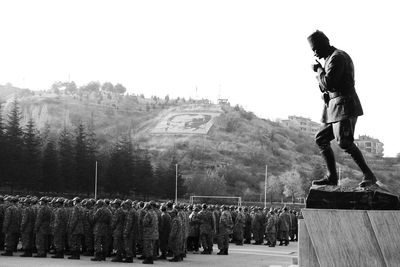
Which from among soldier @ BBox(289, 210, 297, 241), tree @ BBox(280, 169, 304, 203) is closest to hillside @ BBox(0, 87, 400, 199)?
tree @ BBox(280, 169, 304, 203)

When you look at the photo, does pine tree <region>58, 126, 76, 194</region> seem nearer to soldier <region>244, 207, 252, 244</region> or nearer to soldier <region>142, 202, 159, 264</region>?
soldier <region>244, 207, 252, 244</region>

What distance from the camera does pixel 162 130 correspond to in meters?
152

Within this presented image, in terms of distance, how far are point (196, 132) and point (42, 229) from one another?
432 feet

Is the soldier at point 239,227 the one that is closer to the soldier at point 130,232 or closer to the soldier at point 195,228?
the soldier at point 195,228

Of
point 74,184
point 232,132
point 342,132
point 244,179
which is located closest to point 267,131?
point 232,132

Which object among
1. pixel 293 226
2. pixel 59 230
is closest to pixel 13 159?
pixel 293 226

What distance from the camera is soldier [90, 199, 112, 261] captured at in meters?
17.5

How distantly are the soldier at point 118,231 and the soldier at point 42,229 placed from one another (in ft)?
6.93

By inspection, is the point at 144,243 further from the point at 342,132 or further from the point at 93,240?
the point at 342,132

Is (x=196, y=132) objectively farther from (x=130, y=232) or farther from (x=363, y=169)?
(x=363, y=169)

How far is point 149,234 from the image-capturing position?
56.4ft

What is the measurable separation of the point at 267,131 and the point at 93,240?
146m

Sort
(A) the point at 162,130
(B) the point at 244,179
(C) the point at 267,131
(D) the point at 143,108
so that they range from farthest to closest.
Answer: (D) the point at 143,108
(C) the point at 267,131
(A) the point at 162,130
(B) the point at 244,179

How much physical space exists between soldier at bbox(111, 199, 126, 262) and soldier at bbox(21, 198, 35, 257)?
8.83 ft
